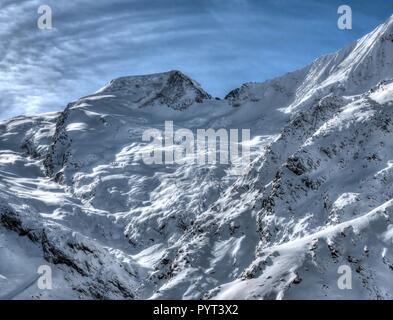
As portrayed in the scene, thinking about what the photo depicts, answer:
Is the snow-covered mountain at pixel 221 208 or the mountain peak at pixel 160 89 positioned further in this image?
the mountain peak at pixel 160 89

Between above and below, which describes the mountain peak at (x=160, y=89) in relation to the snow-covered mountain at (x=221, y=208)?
above

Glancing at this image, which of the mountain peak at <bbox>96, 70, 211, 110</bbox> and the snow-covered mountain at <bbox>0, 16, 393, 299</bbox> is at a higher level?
the mountain peak at <bbox>96, 70, 211, 110</bbox>

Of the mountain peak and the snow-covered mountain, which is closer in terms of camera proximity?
the snow-covered mountain

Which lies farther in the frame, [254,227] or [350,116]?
[350,116]

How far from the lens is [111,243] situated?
108 m

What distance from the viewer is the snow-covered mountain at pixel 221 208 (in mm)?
63281

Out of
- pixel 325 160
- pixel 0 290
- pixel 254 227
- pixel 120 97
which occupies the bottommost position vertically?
pixel 0 290

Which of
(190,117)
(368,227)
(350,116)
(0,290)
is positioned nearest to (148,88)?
(190,117)

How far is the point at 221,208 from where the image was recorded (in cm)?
9931

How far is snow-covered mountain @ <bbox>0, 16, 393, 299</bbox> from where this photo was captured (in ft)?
208

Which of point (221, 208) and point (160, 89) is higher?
point (160, 89)

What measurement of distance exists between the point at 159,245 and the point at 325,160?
A: 3099cm

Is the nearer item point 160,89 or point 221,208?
point 221,208

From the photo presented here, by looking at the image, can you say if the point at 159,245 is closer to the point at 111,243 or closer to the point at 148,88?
the point at 111,243
